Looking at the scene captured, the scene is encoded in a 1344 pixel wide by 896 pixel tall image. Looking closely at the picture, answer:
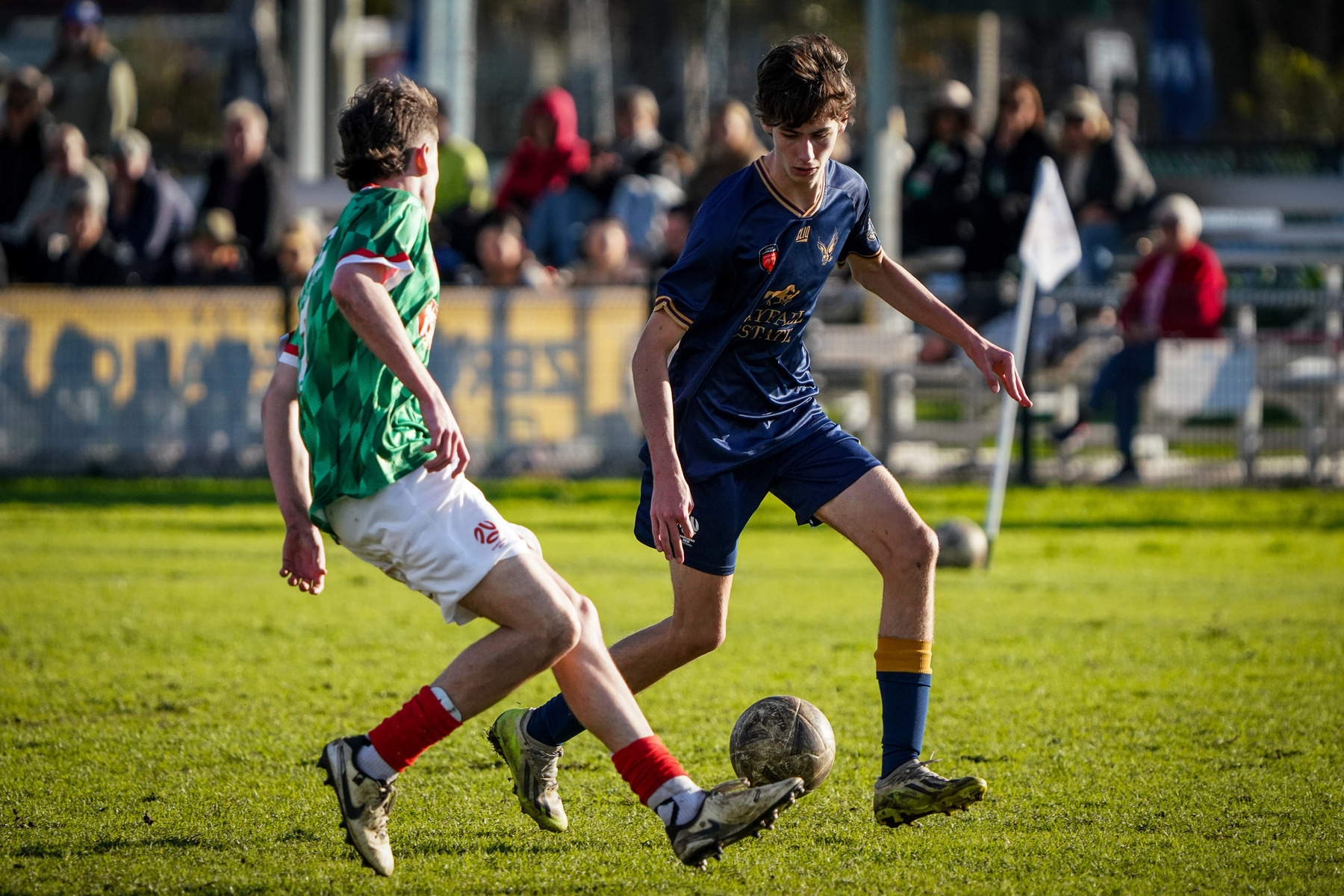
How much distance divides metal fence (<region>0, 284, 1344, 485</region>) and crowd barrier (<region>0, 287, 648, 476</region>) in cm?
1

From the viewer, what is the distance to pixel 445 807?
4727 mm

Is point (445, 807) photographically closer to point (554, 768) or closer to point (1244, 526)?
point (554, 768)

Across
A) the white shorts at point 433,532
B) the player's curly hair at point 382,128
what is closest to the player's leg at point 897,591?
Answer: the white shorts at point 433,532

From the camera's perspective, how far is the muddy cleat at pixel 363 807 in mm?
3973

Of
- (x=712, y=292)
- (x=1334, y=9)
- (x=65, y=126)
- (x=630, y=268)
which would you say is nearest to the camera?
(x=712, y=292)

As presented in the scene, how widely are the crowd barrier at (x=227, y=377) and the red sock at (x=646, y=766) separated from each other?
348 inches

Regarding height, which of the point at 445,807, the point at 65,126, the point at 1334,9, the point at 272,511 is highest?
the point at 1334,9

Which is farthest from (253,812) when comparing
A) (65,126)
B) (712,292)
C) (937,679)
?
(65,126)

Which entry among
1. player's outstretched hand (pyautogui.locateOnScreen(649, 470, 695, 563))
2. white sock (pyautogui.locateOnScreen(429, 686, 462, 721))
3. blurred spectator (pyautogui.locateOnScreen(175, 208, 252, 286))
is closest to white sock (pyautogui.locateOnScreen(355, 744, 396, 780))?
white sock (pyautogui.locateOnScreen(429, 686, 462, 721))

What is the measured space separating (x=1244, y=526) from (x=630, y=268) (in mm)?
5390

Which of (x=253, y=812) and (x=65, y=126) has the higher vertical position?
(x=65, y=126)

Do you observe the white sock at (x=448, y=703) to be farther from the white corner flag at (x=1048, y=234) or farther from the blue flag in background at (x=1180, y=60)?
the blue flag in background at (x=1180, y=60)

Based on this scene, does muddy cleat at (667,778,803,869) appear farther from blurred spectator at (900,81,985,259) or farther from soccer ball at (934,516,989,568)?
blurred spectator at (900,81,985,259)

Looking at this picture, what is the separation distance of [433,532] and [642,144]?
11.9m
